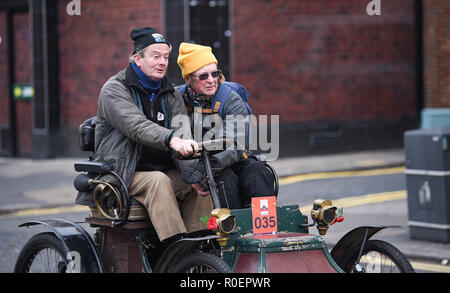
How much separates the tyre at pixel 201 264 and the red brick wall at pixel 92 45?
1130cm

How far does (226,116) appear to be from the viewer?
503cm

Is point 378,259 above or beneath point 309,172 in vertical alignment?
above

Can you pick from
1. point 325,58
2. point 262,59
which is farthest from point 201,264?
point 325,58

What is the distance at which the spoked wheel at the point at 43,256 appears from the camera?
4.82m

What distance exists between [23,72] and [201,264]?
43.9 ft

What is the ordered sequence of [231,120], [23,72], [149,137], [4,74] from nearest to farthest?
[149,137]
[231,120]
[23,72]
[4,74]

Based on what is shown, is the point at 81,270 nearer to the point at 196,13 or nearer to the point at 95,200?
the point at 95,200

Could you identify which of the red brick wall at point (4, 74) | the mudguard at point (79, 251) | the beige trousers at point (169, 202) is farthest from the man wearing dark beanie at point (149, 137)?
the red brick wall at point (4, 74)

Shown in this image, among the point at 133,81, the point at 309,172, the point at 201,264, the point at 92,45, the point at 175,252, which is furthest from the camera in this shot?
the point at 92,45

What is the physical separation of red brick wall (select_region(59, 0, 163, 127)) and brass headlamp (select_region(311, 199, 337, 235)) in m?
10.9

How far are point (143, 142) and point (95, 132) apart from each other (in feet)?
1.58

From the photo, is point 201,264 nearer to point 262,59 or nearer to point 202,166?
point 202,166

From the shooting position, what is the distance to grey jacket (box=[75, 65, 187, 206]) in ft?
15.1

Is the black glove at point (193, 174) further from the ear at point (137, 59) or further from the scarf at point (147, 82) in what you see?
the ear at point (137, 59)
